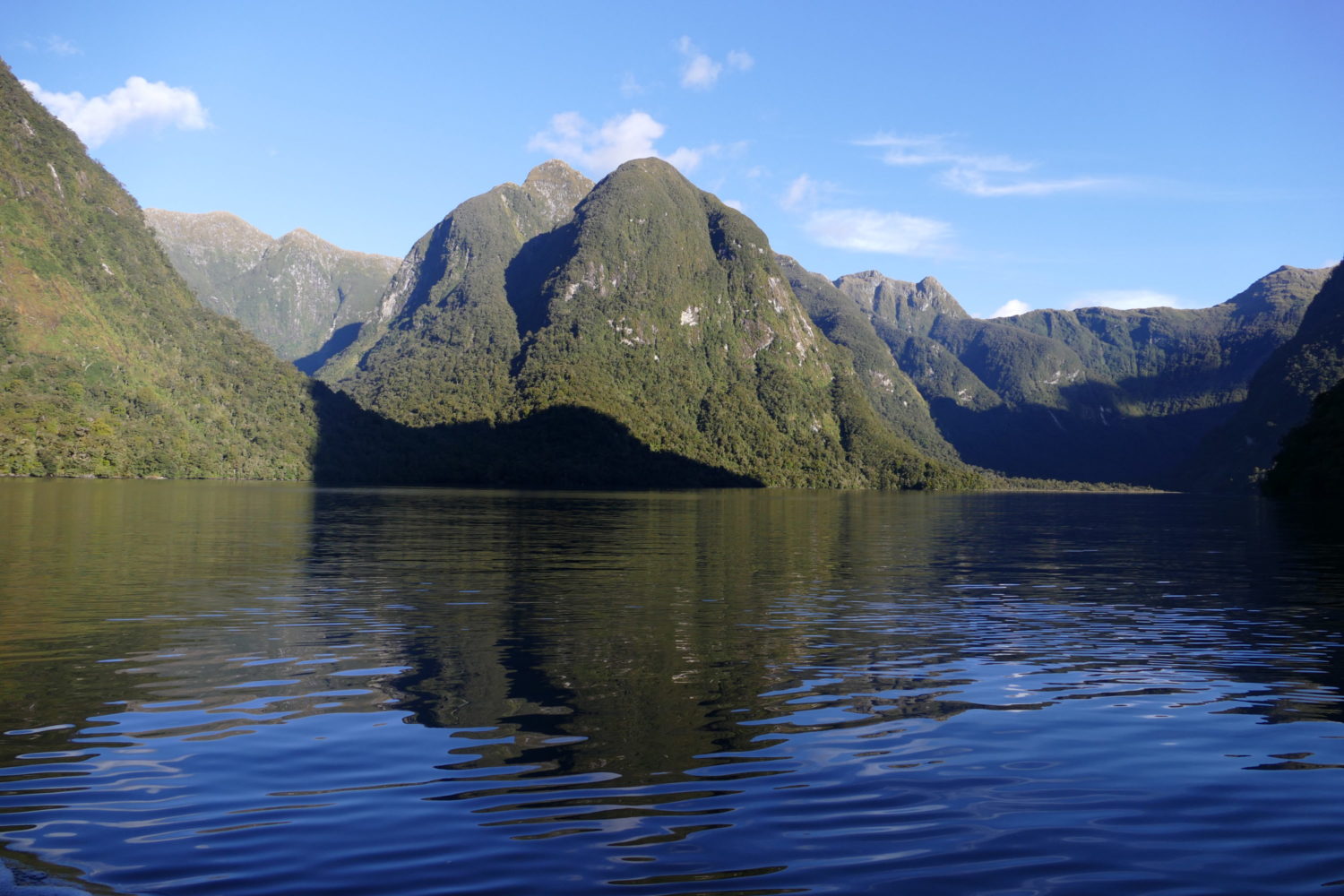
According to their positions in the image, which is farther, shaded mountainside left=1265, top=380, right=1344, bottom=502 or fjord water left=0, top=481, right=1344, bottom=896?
shaded mountainside left=1265, top=380, right=1344, bottom=502

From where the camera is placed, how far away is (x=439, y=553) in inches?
2084

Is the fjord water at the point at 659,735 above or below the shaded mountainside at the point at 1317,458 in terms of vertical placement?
below

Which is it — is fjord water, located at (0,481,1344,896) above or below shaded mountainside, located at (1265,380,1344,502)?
below

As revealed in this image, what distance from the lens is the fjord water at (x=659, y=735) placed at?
35.9 feet

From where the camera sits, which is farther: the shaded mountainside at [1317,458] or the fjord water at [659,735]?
the shaded mountainside at [1317,458]

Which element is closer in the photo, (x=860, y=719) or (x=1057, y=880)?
(x=1057, y=880)

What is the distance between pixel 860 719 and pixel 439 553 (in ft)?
127

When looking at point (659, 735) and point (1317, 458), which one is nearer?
point (659, 735)

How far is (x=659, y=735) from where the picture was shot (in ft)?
55.1

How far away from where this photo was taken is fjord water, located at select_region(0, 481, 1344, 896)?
35.9 feet

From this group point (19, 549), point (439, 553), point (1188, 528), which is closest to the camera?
point (19, 549)

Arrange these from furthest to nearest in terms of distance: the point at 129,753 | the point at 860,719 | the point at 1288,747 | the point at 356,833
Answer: the point at 860,719, the point at 1288,747, the point at 129,753, the point at 356,833

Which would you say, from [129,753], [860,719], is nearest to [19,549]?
[129,753]

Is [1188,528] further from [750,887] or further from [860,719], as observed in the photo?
[750,887]
